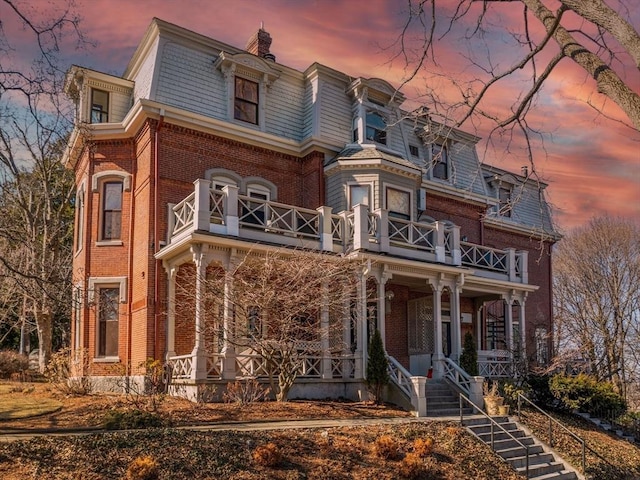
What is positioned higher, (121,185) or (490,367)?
(121,185)

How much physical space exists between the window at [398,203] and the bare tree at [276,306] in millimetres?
4827

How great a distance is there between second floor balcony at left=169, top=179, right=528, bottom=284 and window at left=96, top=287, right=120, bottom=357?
10.4 feet

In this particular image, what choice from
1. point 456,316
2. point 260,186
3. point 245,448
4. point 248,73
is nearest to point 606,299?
point 456,316

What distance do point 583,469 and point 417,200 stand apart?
11828 mm

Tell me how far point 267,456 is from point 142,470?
213 centimetres

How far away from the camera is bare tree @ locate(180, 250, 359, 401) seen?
49.8 feet

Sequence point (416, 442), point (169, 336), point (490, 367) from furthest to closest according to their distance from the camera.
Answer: point (490, 367)
point (169, 336)
point (416, 442)

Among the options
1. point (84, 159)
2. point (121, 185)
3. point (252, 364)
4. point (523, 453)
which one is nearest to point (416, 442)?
point (523, 453)

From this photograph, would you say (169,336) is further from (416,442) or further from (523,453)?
(523,453)

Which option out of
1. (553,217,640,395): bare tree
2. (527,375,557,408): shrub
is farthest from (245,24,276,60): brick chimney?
(553,217,640,395): bare tree

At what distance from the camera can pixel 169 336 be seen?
56.7 feet

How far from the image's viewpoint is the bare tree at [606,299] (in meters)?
30.8

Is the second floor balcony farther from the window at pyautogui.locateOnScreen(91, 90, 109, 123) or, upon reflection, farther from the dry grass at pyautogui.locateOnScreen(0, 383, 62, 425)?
the dry grass at pyautogui.locateOnScreen(0, 383, 62, 425)

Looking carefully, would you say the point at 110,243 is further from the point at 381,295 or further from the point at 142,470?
the point at 142,470
